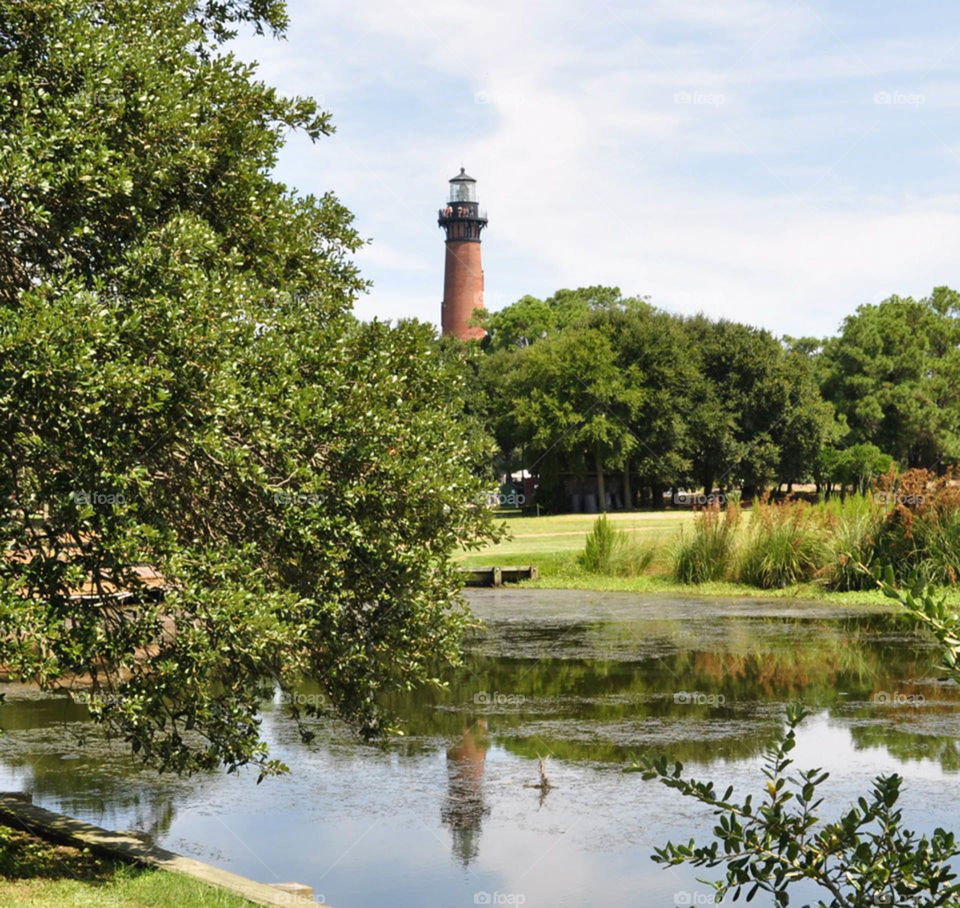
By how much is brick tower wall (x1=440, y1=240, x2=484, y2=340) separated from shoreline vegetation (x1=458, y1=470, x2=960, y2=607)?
73852 mm

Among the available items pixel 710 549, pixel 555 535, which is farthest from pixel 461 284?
pixel 710 549

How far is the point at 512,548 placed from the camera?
140 feet

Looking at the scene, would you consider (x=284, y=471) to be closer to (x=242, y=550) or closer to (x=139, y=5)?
(x=242, y=550)

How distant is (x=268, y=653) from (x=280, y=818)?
367 cm

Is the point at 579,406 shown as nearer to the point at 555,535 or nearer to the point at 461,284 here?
the point at 555,535

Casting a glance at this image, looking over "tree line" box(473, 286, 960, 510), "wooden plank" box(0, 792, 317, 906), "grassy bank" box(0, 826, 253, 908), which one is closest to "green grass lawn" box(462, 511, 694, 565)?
"tree line" box(473, 286, 960, 510)

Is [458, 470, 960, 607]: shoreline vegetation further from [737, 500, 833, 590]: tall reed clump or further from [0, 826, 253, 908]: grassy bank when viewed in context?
[0, 826, 253, 908]: grassy bank

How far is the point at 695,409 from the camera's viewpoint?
2726 inches

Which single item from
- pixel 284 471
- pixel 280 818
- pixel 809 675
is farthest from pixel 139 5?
pixel 809 675

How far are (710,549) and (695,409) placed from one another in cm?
3636

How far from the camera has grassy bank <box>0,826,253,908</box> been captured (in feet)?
26.8

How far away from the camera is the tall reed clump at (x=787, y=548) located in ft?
105

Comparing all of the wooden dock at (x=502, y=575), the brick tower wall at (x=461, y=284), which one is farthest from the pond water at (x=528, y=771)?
the brick tower wall at (x=461, y=284)

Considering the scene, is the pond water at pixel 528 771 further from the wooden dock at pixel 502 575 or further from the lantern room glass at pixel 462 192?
the lantern room glass at pixel 462 192
